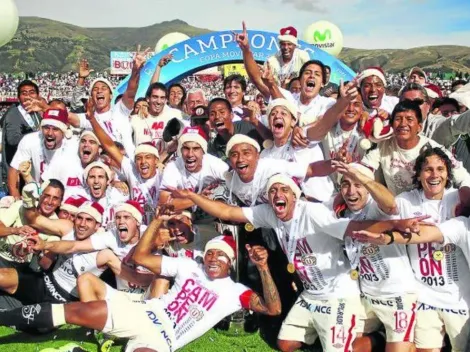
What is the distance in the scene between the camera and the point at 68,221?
17.1 ft

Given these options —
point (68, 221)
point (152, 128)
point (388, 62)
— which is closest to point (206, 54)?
point (152, 128)

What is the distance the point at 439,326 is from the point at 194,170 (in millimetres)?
2644

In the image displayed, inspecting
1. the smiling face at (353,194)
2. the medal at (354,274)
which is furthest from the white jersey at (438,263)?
the medal at (354,274)

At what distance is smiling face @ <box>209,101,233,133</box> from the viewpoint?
583cm

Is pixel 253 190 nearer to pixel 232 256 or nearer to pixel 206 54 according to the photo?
pixel 232 256

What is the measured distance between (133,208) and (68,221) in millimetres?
759

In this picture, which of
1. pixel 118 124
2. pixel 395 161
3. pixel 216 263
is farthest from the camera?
pixel 118 124

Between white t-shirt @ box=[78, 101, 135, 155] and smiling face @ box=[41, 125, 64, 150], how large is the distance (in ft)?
2.75

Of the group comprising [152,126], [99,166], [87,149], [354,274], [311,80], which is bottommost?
[354,274]

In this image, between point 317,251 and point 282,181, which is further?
point 317,251

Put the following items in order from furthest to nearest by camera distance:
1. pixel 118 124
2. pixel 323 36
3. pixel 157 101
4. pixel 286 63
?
pixel 323 36 → pixel 286 63 → pixel 118 124 → pixel 157 101

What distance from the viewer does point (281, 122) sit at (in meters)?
4.88

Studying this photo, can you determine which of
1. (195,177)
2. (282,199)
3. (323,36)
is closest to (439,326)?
(282,199)

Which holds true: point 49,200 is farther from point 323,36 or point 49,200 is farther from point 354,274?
point 323,36
